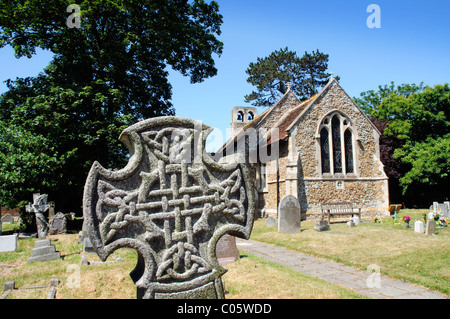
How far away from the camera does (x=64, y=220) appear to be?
1471cm

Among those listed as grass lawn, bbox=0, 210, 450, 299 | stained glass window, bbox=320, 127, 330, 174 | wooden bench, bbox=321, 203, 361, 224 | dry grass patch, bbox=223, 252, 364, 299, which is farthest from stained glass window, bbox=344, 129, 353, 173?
dry grass patch, bbox=223, 252, 364, 299

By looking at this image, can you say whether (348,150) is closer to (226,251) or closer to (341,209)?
(341,209)

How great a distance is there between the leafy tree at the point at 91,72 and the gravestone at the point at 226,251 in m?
8.12

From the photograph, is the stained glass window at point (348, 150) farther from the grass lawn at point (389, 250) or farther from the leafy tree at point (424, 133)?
the leafy tree at point (424, 133)

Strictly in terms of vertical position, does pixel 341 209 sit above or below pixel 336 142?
below

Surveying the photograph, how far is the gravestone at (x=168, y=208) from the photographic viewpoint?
3.10 metres

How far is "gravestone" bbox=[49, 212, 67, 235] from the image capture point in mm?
14516

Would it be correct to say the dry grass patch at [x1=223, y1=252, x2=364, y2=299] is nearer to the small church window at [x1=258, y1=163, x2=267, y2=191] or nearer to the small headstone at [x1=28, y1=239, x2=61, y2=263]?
the small headstone at [x1=28, y1=239, x2=61, y2=263]

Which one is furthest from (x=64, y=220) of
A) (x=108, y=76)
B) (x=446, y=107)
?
(x=446, y=107)

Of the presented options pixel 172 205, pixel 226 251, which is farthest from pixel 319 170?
pixel 172 205

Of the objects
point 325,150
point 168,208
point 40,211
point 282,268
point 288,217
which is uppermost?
point 325,150

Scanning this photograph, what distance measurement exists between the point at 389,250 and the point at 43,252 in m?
9.69

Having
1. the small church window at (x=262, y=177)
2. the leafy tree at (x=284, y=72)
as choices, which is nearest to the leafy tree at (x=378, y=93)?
the leafy tree at (x=284, y=72)

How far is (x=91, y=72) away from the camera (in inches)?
617
